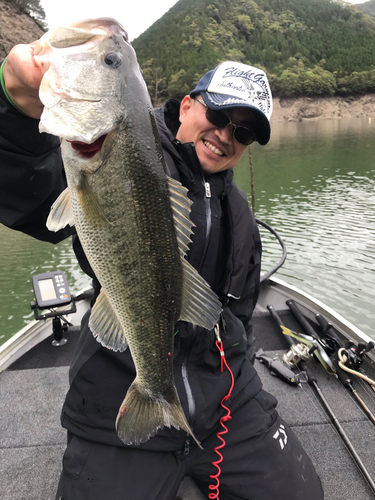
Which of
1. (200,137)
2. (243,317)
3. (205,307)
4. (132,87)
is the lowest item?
(243,317)

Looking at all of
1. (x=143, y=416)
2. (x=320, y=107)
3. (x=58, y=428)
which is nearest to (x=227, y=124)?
(x=143, y=416)

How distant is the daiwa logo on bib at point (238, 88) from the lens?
7.66 ft

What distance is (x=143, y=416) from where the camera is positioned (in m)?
1.72

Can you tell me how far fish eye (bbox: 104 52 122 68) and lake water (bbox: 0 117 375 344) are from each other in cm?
671

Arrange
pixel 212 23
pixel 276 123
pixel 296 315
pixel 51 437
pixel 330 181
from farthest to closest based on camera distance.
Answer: pixel 212 23 → pixel 276 123 → pixel 330 181 → pixel 296 315 → pixel 51 437

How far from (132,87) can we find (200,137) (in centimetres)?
112

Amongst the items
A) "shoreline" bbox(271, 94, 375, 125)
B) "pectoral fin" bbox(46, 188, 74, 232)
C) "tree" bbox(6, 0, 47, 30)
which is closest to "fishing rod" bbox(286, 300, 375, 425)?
"pectoral fin" bbox(46, 188, 74, 232)

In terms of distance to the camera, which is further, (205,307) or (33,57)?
(205,307)

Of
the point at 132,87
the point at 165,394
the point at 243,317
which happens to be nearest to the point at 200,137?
the point at 132,87

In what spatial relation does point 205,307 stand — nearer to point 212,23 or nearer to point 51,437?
point 51,437

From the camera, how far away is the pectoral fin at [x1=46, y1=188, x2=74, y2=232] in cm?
146

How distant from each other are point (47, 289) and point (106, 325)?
2636 millimetres

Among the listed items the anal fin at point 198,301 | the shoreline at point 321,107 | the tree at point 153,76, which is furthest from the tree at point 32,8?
the anal fin at point 198,301

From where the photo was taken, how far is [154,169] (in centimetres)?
146
